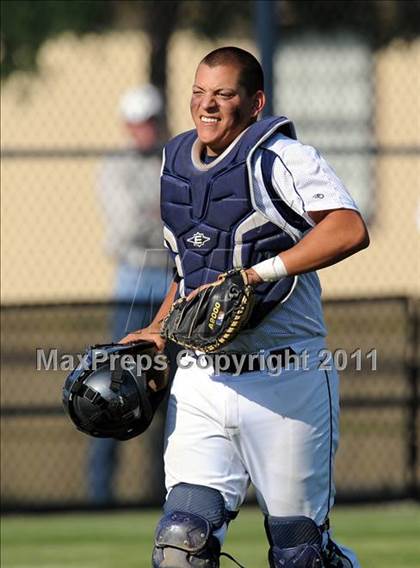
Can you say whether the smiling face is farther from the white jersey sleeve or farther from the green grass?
the green grass

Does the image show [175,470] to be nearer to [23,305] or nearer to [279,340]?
[279,340]

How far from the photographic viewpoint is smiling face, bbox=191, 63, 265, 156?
501cm

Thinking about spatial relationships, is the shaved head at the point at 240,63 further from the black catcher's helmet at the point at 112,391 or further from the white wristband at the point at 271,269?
the black catcher's helmet at the point at 112,391

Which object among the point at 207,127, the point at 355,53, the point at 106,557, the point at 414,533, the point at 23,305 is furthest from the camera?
the point at 355,53

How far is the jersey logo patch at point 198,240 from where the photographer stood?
5.02 metres

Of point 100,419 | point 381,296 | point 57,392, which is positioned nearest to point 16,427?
point 57,392

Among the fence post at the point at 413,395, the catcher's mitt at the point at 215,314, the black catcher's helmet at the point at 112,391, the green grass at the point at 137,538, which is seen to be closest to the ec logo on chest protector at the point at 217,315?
the catcher's mitt at the point at 215,314

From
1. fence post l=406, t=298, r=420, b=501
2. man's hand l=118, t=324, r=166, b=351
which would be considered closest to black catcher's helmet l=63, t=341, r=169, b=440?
man's hand l=118, t=324, r=166, b=351

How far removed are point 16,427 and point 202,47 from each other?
161 inches

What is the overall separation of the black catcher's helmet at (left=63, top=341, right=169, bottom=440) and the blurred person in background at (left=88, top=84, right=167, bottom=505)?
3.25 meters

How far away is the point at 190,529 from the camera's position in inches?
193

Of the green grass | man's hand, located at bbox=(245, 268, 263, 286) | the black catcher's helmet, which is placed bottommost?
the green grass

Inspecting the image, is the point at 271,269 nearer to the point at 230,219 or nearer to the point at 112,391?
the point at 230,219

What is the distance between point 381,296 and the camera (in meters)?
8.95
